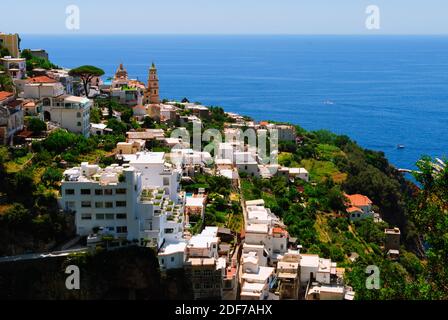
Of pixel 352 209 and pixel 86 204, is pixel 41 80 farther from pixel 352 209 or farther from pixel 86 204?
pixel 352 209


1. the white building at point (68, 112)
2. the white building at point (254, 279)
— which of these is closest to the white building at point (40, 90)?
the white building at point (68, 112)

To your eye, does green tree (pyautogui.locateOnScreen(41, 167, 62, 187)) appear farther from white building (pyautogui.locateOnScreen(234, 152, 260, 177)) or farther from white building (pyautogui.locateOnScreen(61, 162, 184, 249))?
white building (pyautogui.locateOnScreen(234, 152, 260, 177))

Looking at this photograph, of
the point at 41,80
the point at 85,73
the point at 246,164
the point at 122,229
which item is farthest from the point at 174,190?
the point at 85,73

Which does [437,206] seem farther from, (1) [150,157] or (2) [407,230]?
(2) [407,230]

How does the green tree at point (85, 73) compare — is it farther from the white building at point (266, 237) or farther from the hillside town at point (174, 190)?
the white building at point (266, 237)

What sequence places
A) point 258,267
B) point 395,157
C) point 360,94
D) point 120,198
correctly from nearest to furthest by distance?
point 120,198 < point 258,267 < point 395,157 < point 360,94
